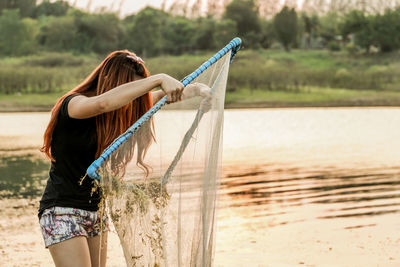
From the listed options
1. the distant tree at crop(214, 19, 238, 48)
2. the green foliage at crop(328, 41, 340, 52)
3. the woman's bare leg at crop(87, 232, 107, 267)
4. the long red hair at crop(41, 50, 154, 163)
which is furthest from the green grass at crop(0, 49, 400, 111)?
the long red hair at crop(41, 50, 154, 163)

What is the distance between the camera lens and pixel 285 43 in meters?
75.1

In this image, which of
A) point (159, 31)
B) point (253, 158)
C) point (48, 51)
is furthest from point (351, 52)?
point (253, 158)

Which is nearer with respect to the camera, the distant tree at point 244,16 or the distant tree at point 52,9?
the distant tree at point 244,16

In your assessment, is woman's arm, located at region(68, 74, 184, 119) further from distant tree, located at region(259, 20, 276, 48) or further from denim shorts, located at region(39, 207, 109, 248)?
distant tree, located at region(259, 20, 276, 48)

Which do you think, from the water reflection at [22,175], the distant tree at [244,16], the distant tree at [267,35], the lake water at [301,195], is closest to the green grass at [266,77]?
the distant tree at [267,35]

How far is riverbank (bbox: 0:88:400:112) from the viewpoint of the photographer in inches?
1762

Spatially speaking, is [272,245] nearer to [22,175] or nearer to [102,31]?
[22,175]

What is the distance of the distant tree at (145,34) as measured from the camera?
231ft

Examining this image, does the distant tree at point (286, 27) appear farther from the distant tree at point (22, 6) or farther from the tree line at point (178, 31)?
the distant tree at point (22, 6)

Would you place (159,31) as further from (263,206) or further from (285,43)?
(263,206)

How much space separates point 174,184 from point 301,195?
774 cm

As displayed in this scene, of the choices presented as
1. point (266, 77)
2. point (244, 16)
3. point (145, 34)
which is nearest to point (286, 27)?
point (244, 16)

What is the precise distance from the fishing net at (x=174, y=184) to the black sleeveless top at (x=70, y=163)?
0.16m

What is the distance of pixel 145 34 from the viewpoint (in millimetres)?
72250
